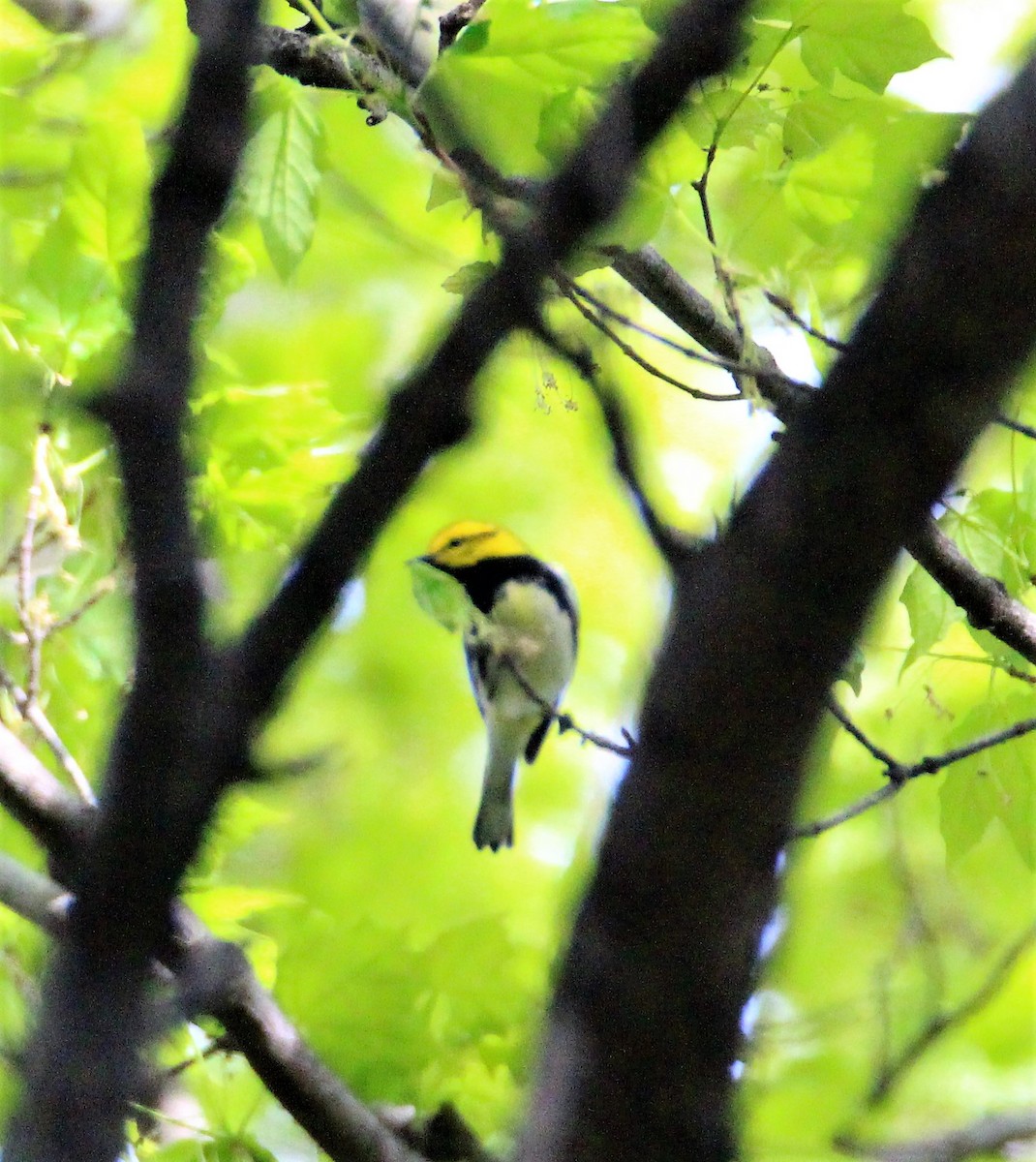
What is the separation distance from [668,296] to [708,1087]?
4.76ft

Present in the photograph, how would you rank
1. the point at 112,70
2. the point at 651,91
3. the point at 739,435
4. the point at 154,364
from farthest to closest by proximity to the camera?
1. the point at 739,435
2. the point at 112,70
3. the point at 651,91
4. the point at 154,364

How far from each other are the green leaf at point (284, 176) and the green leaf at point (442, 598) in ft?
1.81

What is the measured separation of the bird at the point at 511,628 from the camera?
475 centimetres

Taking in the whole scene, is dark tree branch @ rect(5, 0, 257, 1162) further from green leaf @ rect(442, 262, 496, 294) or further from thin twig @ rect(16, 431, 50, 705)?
thin twig @ rect(16, 431, 50, 705)

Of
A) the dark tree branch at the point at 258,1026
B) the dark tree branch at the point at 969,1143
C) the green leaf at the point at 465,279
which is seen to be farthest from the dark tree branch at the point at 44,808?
the dark tree branch at the point at 969,1143

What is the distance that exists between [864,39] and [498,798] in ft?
11.8

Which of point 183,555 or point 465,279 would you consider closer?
point 183,555

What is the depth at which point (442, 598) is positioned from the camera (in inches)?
74.3

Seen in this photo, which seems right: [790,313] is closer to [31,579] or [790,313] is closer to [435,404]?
[435,404]

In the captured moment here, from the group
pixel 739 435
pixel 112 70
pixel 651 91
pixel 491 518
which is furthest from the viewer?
pixel 491 518

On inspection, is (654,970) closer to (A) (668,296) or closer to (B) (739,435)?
(A) (668,296)

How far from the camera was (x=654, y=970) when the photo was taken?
0.98 meters

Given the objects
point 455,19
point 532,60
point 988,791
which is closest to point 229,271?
point 455,19

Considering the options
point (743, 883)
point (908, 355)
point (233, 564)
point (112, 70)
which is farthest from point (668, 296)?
point (112, 70)
